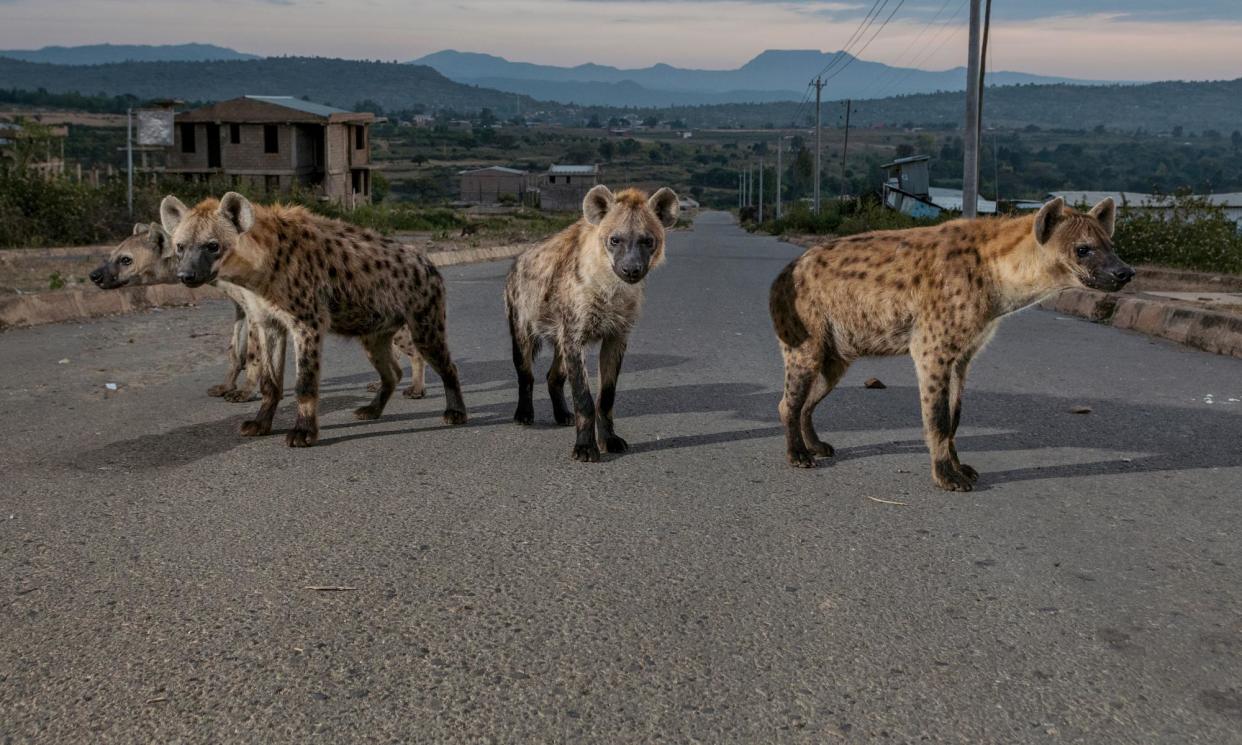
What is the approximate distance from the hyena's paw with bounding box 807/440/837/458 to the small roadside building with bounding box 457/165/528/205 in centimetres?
8067

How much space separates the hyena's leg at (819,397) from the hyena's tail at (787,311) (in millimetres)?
192

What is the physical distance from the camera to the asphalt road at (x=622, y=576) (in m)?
2.86

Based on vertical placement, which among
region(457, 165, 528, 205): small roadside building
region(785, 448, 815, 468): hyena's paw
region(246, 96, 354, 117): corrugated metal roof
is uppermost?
region(246, 96, 354, 117): corrugated metal roof

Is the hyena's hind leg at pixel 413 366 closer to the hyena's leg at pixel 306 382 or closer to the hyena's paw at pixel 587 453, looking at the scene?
the hyena's leg at pixel 306 382

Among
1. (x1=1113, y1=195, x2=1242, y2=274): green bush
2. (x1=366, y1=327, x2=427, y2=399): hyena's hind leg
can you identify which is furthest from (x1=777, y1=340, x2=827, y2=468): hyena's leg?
(x1=1113, y1=195, x2=1242, y2=274): green bush

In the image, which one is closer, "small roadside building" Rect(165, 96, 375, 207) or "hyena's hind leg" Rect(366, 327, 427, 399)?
"hyena's hind leg" Rect(366, 327, 427, 399)

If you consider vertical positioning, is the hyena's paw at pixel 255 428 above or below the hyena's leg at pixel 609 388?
below

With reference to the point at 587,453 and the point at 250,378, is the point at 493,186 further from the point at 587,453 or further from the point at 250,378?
the point at 587,453

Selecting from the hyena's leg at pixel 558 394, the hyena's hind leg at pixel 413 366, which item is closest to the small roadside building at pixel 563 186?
the hyena's hind leg at pixel 413 366

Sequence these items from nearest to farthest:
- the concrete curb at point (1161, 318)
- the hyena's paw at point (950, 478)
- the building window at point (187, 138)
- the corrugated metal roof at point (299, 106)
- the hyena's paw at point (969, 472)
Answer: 1. the hyena's paw at point (950, 478)
2. the hyena's paw at point (969, 472)
3. the concrete curb at point (1161, 318)
4. the corrugated metal roof at point (299, 106)
5. the building window at point (187, 138)

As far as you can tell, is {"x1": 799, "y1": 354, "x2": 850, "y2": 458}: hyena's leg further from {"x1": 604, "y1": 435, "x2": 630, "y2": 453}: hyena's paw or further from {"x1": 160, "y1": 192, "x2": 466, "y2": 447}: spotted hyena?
{"x1": 160, "y1": 192, "x2": 466, "y2": 447}: spotted hyena

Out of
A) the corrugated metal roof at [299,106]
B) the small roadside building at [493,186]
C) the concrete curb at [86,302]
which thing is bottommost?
the small roadside building at [493,186]

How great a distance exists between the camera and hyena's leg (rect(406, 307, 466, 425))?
6.42 metres

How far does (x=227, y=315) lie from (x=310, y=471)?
630 centimetres
